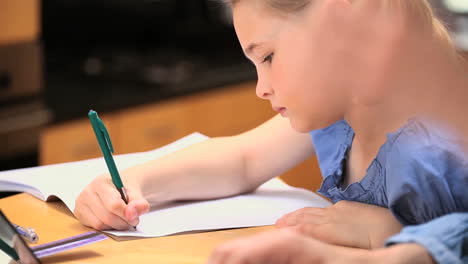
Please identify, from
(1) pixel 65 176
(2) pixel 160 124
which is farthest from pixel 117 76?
(1) pixel 65 176

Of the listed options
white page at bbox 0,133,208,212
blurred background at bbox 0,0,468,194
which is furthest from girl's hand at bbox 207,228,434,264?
blurred background at bbox 0,0,468,194

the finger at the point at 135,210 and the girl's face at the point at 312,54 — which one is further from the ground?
the girl's face at the point at 312,54

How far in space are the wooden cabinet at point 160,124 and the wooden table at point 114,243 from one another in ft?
3.20

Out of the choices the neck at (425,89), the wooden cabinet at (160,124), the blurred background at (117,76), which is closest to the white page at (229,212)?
the neck at (425,89)

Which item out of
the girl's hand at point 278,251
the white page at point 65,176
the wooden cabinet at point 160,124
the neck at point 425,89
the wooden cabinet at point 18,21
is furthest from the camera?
the wooden cabinet at point 160,124

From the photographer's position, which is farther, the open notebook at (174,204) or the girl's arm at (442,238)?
the open notebook at (174,204)

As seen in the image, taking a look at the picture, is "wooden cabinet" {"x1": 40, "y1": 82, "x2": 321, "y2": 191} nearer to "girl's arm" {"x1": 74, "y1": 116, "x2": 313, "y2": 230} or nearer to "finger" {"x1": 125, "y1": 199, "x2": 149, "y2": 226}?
"girl's arm" {"x1": 74, "y1": 116, "x2": 313, "y2": 230}

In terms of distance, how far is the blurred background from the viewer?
2.01m

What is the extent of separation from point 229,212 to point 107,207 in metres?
0.16

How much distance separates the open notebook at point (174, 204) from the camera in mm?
893

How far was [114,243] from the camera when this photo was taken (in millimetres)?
833

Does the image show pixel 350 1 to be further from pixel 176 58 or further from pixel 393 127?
pixel 176 58

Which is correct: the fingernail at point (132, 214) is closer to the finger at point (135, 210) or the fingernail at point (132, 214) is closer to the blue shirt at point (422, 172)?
the finger at point (135, 210)

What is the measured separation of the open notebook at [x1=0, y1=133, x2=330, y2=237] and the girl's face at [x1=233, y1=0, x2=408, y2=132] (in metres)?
0.16
